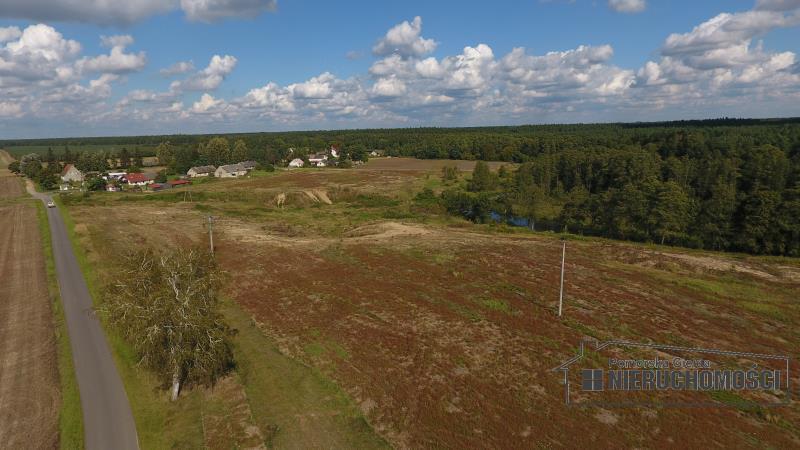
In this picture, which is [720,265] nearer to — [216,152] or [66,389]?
[66,389]

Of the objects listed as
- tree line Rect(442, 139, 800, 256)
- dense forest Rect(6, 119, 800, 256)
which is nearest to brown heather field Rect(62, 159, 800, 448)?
tree line Rect(442, 139, 800, 256)

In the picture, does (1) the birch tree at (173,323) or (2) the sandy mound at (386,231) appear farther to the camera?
(2) the sandy mound at (386,231)

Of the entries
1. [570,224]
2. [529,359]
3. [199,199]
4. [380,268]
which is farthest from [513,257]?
[199,199]

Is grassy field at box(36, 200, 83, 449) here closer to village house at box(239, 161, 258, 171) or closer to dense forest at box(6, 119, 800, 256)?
dense forest at box(6, 119, 800, 256)

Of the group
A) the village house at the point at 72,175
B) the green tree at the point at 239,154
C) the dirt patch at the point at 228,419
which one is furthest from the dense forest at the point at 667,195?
the village house at the point at 72,175

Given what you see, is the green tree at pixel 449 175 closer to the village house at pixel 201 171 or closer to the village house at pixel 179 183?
the village house at pixel 179 183

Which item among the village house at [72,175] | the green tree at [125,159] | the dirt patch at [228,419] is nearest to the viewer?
the dirt patch at [228,419]

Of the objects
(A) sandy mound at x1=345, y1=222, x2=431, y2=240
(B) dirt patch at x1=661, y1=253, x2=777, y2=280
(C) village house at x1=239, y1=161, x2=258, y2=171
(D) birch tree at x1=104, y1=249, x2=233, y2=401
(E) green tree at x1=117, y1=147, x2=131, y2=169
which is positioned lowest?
(B) dirt patch at x1=661, y1=253, x2=777, y2=280
